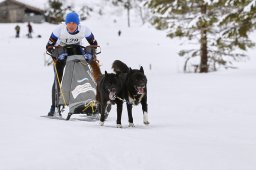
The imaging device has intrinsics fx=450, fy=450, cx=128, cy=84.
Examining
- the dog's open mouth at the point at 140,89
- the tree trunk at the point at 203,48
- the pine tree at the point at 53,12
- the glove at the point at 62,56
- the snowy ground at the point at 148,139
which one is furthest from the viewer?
the pine tree at the point at 53,12

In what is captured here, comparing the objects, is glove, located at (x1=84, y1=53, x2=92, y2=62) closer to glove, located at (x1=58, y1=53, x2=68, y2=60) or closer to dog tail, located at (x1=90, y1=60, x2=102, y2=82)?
dog tail, located at (x1=90, y1=60, x2=102, y2=82)

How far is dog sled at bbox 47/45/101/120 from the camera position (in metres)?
7.68

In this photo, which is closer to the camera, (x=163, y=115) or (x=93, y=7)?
(x=163, y=115)

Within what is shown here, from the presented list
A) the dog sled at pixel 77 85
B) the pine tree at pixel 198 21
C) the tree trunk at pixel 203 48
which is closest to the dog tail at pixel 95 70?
the dog sled at pixel 77 85

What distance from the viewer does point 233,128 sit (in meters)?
7.08

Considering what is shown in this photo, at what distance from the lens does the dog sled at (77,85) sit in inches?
302

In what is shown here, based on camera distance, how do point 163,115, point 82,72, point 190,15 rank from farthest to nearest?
1. point 190,15
2. point 163,115
3. point 82,72

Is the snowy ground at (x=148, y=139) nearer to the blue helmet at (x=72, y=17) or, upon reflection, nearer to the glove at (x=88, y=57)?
the glove at (x=88, y=57)

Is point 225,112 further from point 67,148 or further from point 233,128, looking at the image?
point 67,148

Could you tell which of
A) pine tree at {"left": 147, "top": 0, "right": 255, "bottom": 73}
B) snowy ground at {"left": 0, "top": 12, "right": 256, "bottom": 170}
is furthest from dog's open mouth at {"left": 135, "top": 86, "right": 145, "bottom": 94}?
pine tree at {"left": 147, "top": 0, "right": 255, "bottom": 73}

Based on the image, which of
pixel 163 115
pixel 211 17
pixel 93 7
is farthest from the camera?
pixel 93 7

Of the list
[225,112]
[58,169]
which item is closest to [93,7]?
[225,112]

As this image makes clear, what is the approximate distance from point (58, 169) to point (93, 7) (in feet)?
300

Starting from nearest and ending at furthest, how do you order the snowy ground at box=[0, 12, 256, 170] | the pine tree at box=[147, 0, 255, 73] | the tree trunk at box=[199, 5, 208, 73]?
the snowy ground at box=[0, 12, 256, 170] → the pine tree at box=[147, 0, 255, 73] → the tree trunk at box=[199, 5, 208, 73]
